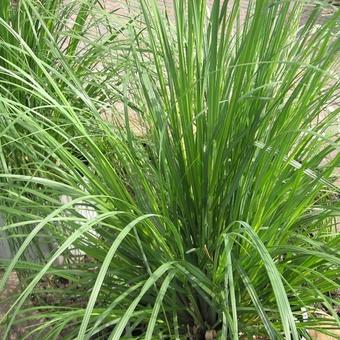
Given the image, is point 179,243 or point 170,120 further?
point 170,120

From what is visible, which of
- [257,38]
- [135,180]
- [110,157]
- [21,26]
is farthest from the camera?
[21,26]

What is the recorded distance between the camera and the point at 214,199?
1.03 metres

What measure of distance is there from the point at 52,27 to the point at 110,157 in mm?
516

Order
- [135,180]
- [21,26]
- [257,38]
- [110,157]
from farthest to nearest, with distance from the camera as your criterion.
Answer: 1. [21,26]
2. [110,157]
3. [135,180]
4. [257,38]

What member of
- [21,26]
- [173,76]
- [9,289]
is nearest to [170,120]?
[173,76]

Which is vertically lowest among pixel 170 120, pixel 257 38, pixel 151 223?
pixel 151 223

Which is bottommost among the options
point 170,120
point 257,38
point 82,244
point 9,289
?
point 9,289

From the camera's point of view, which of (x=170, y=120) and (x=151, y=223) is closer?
(x=151, y=223)

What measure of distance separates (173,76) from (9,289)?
80cm

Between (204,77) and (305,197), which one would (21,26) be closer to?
(204,77)

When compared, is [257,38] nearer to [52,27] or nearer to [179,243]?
[179,243]

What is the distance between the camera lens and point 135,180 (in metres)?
1.06

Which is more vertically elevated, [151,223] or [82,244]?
[151,223]

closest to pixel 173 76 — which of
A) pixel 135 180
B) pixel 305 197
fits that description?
pixel 135 180
